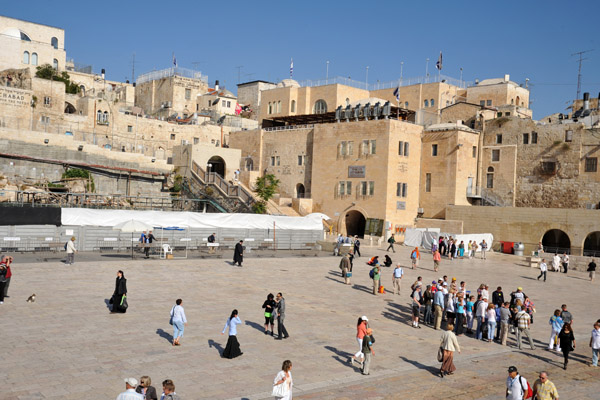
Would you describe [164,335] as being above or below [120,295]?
below

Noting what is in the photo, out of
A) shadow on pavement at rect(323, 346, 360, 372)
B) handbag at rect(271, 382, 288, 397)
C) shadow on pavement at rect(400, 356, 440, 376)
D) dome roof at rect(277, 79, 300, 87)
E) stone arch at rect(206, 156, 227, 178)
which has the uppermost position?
dome roof at rect(277, 79, 300, 87)

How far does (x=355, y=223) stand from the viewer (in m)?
47.8

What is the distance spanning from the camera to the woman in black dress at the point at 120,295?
15.7 m

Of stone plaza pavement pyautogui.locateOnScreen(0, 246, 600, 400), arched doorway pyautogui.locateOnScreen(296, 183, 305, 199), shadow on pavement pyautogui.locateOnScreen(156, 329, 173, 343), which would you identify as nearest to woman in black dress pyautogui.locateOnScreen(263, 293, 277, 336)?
stone plaza pavement pyautogui.locateOnScreen(0, 246, 600, 400)

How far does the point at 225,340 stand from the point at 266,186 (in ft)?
109

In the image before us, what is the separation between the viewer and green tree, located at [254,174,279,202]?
4591 cm

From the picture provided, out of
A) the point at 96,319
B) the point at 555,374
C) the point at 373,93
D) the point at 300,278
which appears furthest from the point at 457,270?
the point at 373,93

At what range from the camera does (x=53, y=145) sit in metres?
42.8

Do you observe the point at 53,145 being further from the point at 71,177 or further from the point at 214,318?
the point at 214,318

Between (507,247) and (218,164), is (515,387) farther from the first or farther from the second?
(218,164)

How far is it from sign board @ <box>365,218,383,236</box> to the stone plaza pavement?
1850 centimetres

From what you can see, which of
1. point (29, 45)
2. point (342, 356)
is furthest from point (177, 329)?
point (29, 45)

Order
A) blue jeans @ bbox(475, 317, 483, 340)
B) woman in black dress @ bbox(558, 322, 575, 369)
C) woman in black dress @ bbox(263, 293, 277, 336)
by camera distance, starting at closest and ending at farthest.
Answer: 1. woman in black dress @ bbox(558, 322, 575, 369)
2. woman in black dress @ bbox(263, 293, 277, 336)
3. blue jeans @ bbox(475, 317, 483, 340)

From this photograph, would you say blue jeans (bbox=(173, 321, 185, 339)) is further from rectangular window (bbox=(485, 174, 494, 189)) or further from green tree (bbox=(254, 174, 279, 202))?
rectangular window (bbox=(485, 174, 494, 189))
